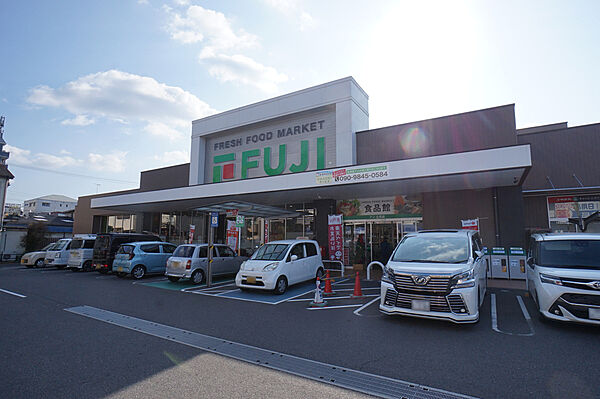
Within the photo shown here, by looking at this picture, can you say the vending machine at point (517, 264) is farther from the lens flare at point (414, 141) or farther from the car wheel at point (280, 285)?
the car wheel at point (280, 285)

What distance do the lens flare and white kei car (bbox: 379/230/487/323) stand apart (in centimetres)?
866

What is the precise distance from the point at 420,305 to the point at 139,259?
12.0m

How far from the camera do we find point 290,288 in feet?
36.7

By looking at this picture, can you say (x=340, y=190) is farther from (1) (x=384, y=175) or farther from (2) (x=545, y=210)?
(2) (x=545, y=210)

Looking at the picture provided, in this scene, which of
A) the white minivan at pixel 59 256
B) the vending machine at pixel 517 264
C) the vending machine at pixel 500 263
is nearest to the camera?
the vending machine at pixel 517 264

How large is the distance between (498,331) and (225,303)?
20.9 feet

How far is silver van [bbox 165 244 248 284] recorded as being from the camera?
12.1 meters

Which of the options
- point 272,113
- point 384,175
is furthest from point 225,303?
point 272,113

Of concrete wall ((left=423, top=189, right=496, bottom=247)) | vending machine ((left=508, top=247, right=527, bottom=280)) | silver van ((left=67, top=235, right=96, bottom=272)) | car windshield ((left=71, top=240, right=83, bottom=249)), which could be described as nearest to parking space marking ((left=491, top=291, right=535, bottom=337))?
vending machine ((left=508, top=247, right=527, bottom=280))

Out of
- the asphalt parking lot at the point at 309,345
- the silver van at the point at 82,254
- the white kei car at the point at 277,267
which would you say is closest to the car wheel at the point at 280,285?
the white kei car at the point at 277,267

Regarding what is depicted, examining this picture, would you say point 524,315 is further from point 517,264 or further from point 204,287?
point 204,287

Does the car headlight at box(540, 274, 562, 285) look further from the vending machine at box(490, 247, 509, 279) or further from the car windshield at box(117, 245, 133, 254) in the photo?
the car windshield at box(117, 245, 133, 254)

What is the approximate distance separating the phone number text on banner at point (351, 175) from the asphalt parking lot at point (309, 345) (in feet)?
16.8

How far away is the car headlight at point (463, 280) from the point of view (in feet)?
20.0
